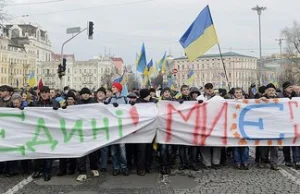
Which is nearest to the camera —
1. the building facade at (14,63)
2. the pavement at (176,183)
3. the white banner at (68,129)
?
the pavement at (176,183)

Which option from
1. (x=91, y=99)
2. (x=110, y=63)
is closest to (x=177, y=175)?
(x=91, y=99)

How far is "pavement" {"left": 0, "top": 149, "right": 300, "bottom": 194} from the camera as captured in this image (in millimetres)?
6691

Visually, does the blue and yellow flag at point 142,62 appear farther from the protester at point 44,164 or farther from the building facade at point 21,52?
the building facade at point 21,52

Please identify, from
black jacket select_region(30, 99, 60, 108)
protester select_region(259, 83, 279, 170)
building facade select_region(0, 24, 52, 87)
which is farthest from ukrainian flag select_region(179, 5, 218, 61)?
building facade select_region(0, 24, 52, 87)

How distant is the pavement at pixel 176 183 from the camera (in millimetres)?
6691

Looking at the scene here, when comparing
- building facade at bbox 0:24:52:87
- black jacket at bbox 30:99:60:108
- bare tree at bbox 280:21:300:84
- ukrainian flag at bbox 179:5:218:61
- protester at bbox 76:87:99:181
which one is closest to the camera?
protester at bbox 76:87:99:181

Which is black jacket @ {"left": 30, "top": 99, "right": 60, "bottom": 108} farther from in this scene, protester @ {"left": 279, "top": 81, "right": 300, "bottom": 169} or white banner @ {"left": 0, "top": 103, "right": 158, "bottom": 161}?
protester @ {"left": 279, "top": 81, "right": 300, "bottom": 169}

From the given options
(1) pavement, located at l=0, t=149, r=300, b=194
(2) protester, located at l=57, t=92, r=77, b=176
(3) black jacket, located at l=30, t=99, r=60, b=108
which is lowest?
(1) pavement, located at l=0, t=149, r=300, b=194

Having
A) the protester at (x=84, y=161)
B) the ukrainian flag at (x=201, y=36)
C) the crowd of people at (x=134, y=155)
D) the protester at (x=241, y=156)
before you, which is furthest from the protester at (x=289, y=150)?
the protester at (x=84, y=161)

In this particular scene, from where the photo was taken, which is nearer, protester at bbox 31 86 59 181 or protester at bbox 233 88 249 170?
protester at bbox 31 86 59 181

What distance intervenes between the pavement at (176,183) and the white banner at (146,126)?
1.95 ft

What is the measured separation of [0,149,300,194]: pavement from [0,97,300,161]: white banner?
59 cm

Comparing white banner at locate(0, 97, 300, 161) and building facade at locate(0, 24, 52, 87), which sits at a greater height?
building facade at locate(0, 24, 52, 87)

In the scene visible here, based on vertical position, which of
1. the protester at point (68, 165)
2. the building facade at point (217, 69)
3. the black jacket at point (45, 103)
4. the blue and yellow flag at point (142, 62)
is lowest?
the protester at point (68, 165)
